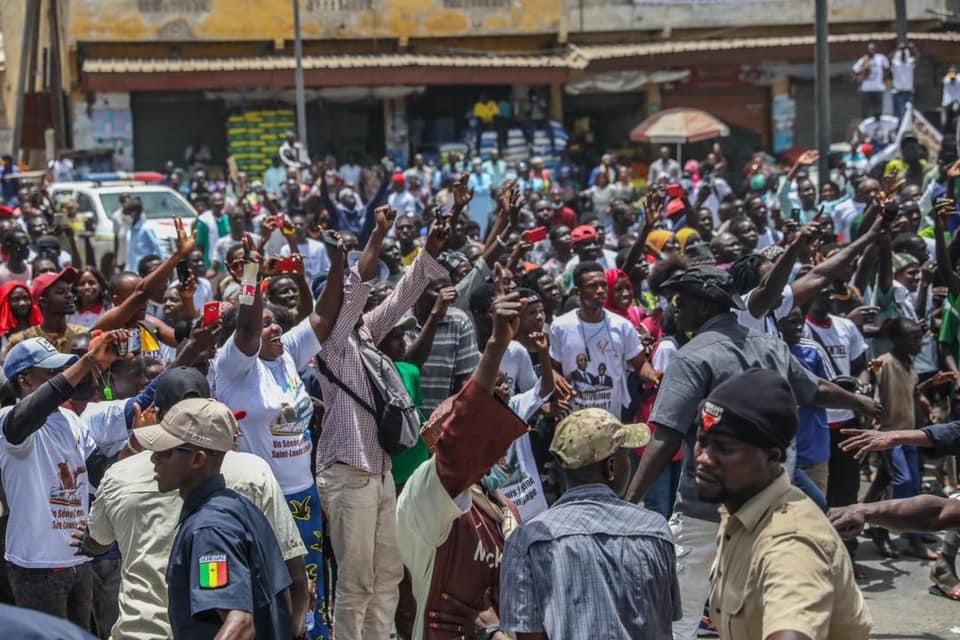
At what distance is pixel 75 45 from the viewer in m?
29.1

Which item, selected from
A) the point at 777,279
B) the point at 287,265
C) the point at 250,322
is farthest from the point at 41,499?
the point at 777,279

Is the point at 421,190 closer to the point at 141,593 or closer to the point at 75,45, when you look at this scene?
the point at 75,45

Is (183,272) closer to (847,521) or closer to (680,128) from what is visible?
(847,521)

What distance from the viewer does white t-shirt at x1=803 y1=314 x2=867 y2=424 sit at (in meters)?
8.67

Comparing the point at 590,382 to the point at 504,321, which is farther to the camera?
the point at 590,382

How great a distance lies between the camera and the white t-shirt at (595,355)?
8.22 m

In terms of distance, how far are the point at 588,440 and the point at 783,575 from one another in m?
0.85

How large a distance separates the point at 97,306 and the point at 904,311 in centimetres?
538

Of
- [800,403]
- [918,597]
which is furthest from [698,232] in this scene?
[800,403]

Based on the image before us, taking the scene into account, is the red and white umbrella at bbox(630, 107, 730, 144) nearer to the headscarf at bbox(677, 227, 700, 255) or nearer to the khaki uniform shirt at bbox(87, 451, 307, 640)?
the headscarf at bbox(677, 227, 700, 255)

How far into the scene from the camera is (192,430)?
169 inches

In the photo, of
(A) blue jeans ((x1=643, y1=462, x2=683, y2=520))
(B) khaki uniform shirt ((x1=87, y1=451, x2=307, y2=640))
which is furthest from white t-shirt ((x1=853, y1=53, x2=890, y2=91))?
(B) khaki uniform shirt ((x1=87, y1=451, x2=307, y2=640))

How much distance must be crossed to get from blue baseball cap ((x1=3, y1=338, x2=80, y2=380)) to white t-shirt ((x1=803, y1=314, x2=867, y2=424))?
4570 millimetres

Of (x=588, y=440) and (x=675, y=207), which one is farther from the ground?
(x=675, y=207)
